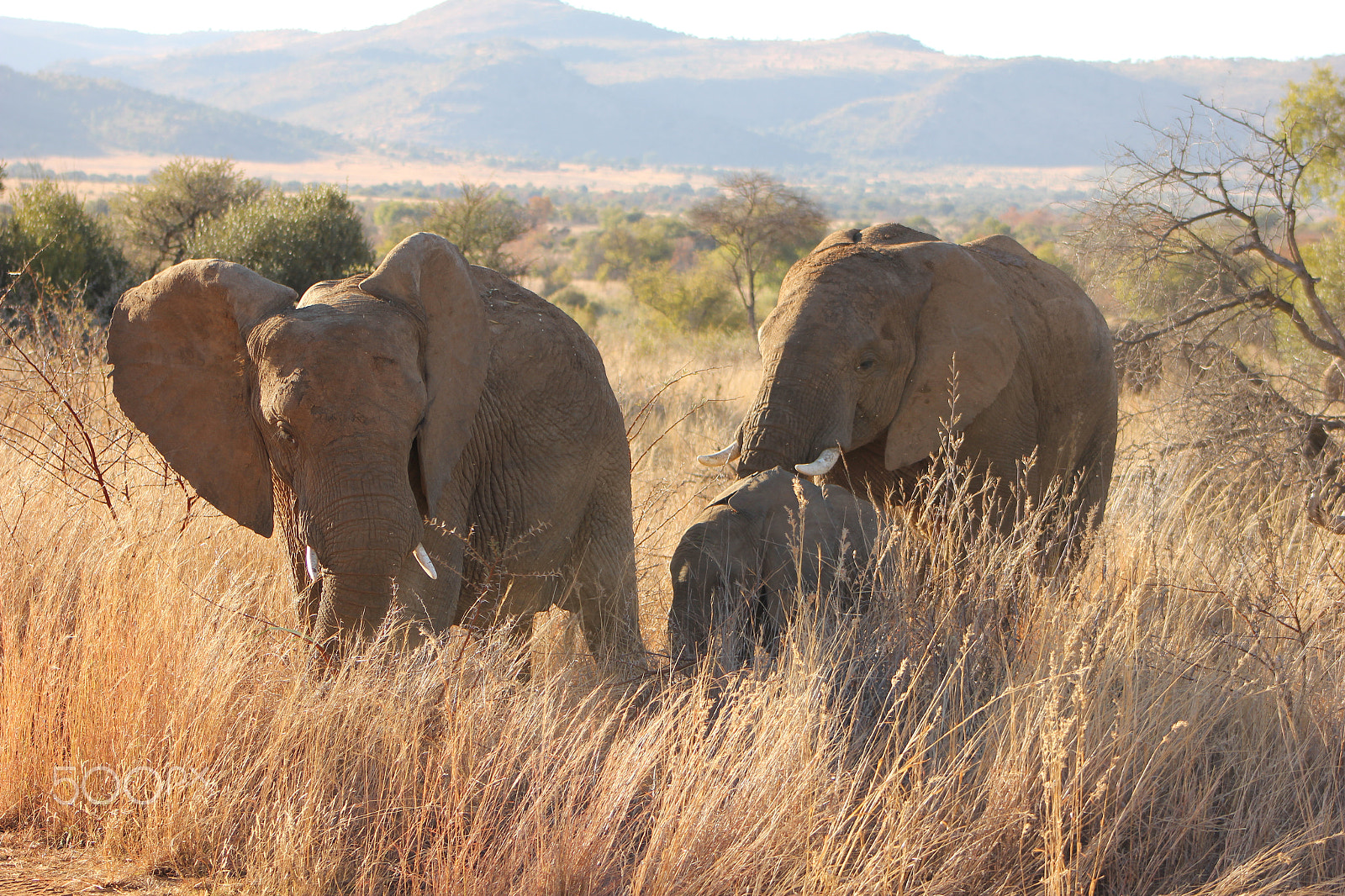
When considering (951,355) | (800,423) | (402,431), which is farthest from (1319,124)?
(402,431)

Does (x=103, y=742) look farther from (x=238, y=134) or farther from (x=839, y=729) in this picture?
(x=238, y=134)

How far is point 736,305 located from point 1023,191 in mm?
160764

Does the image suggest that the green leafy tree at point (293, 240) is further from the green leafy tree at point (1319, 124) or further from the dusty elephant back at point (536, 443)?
the green leafy tree at point (1319, 124)

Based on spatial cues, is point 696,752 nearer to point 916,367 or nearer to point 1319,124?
point 916,367

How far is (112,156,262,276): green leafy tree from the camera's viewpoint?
16.5 metres

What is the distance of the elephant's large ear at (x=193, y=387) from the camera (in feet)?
12.5

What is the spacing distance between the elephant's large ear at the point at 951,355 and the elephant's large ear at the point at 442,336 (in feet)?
7.67

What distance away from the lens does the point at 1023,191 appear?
17100 centimetres

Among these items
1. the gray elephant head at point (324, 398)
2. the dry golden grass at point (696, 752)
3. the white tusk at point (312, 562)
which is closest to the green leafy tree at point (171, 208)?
the dry golden grass at point (696, 752)

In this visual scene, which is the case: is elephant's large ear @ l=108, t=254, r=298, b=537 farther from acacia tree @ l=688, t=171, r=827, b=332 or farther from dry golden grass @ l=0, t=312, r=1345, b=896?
acacia tree @ l=688, t=171, r=827, b=332

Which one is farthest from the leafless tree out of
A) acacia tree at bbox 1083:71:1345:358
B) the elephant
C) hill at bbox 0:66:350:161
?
hill at bbox 0:66:350:161

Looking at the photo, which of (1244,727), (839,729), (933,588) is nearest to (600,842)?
(839,729)

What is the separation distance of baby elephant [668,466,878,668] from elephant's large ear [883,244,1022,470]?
727mm

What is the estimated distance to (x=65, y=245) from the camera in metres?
12.9
